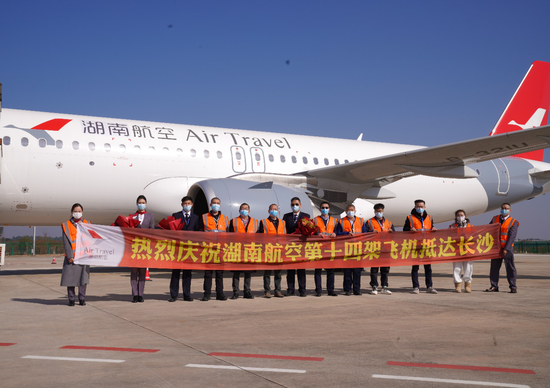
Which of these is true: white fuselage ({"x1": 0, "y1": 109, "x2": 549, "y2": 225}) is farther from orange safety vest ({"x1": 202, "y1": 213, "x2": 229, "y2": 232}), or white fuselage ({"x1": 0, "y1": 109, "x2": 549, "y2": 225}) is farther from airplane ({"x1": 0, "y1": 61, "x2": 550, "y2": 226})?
orange safety vest ({"x1": 202, "y1": 213, "x2": 229, "y2": 232})

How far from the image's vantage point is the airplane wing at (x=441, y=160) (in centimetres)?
1266

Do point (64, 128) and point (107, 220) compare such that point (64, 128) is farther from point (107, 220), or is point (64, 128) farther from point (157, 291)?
point (157, 291)

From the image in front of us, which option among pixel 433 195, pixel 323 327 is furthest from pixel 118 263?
pixel 433 195

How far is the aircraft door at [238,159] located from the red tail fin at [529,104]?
1024 cm

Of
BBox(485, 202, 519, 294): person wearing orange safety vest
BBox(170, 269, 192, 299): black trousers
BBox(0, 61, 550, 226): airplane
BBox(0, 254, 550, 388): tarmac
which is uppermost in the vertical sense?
BBox(0, 61, 550, 226): airplane

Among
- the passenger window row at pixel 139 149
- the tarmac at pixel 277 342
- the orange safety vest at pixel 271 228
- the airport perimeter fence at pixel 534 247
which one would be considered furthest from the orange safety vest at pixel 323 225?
the airport perimeter fence at pixel 534 247

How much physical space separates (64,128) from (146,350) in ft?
32.9

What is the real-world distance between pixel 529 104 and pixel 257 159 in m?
11.4

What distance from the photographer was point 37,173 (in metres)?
13.2

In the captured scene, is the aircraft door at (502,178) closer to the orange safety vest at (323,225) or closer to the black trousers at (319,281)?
the orange safety vest at (323,225)

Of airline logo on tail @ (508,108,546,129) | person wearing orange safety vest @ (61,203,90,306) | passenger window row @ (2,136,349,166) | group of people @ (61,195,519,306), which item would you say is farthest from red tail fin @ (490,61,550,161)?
person wearing orange safety vest @ (61,203,90,306)

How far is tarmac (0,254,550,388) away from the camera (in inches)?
165

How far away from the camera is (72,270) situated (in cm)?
876

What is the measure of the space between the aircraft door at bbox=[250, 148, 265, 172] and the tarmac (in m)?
6.58
